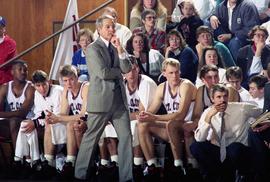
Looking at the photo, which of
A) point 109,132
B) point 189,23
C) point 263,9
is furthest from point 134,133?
point 263,9

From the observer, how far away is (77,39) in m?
6.59

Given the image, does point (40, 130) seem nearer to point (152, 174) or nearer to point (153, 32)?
point (152, 174)

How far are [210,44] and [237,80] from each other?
0.43 meters

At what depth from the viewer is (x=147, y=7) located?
6465 mm

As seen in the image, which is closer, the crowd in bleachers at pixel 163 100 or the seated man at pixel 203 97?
the crowd in bleachers at pixel 163 100

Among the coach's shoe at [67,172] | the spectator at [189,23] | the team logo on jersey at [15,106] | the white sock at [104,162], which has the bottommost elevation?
the coach's shoe at [67,172]

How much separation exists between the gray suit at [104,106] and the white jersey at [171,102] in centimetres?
33

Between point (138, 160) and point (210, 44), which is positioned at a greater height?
point (210, 44)

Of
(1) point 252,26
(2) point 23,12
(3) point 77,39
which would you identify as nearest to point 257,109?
(1) point 252,26

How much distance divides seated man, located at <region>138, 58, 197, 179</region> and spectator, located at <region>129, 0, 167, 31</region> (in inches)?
20.0

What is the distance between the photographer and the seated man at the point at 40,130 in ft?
20.7

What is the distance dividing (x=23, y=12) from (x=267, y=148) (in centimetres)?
296

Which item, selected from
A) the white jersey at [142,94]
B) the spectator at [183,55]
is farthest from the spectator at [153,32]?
the white jersey at [142,94]

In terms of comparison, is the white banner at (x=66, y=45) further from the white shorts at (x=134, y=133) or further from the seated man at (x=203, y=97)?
the seated man at (x=203, y=97)
